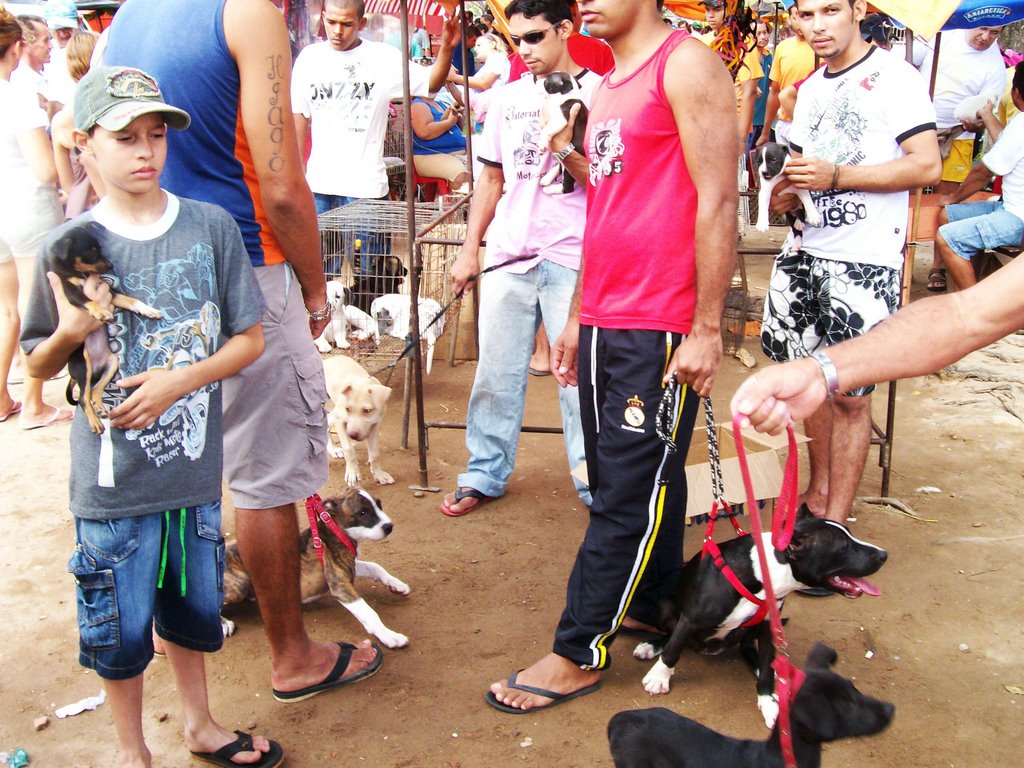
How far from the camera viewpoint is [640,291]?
2893 mm

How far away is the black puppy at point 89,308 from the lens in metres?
2.22

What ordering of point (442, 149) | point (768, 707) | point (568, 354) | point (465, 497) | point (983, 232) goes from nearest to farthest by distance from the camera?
point (768, 707) < point (568, 354) < point (465, 497) < point (983, 232) < point (442, 149)

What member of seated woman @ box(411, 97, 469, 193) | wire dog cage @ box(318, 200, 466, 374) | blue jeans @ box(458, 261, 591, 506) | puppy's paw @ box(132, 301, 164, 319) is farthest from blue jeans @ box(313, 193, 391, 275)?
puppy's paw @ box(132, 301, 164, 319)

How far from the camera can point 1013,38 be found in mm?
12133

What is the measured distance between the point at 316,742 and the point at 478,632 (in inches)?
33.5

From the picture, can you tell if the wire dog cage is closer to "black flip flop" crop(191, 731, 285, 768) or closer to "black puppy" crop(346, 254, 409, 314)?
"black puppy" crop(346, 254, 409, 314)

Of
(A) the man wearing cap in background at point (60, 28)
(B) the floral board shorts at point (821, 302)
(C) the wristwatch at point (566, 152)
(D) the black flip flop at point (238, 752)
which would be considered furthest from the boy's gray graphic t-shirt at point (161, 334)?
(A) the man wearing cap in background at point (60, 28)

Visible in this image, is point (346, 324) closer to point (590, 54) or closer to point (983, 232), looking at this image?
point (590, 54)

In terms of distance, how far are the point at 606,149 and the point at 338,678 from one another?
206 cm

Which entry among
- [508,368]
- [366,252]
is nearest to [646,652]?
[508,368]

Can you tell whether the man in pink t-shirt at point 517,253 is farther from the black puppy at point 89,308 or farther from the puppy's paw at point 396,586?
the black puppy at point 89,308

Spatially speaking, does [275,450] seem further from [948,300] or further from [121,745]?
[948,300]

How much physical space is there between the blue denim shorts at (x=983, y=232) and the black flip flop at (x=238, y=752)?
20.9 ft

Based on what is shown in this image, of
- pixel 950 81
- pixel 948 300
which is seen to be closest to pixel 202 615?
pixel 948 300
